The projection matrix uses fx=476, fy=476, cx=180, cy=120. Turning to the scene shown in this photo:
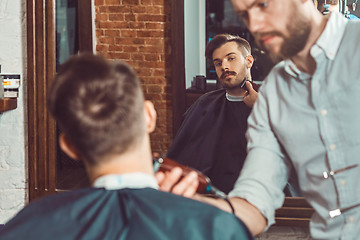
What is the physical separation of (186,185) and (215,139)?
1974 millimetres

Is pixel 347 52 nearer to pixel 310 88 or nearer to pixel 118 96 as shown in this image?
pixel 310 88

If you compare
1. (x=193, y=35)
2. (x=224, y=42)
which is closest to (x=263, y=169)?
(x=224, y=42)

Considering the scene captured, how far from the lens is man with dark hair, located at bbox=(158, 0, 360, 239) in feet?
4.73

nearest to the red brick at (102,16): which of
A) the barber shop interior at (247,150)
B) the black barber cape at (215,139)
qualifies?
the black barber cape at (215,139)

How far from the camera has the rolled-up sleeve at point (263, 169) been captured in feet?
4.88

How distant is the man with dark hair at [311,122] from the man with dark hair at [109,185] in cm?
30

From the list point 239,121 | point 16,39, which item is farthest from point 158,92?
point 16,39

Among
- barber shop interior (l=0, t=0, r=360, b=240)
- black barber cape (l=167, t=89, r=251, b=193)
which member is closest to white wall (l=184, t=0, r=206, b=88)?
black barber cape (l=167, t=89, r=251, b=193)

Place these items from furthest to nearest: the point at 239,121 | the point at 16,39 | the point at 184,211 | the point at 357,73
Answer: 1. the point at 16,39
2. the point at 239,121
3. the point at 357,73
4. the point at 184,211

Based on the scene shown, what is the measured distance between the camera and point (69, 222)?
43.3 inches

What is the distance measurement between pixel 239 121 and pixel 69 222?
7.57ft

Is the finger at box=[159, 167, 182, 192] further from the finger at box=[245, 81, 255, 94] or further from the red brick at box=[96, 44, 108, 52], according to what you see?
the red brick at box=[96, 44, 108, 52]

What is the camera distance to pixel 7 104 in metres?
3.49

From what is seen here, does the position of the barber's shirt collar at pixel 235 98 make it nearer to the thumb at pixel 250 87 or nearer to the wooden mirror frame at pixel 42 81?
the thumb at pixel 250 87
